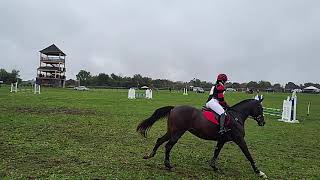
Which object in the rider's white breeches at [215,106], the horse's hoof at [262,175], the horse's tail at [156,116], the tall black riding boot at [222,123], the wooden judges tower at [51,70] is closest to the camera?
the horse's hoof at [262,175]

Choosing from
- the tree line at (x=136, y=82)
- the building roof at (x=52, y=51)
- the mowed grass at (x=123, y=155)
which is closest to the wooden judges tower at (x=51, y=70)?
the building roof at (x=52, y=51)

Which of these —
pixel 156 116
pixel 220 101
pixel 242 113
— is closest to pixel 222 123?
pixel 220 101

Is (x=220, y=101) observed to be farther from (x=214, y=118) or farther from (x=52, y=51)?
(x=52, y=51)

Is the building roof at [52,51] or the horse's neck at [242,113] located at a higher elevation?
the building roof at [52,51]

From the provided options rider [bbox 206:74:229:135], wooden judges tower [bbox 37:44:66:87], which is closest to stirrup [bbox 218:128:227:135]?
rider [bbox 206:74:229:135]

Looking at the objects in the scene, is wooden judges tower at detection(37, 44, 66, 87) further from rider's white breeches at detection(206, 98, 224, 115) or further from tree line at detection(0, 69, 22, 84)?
rider's white breeches at detection(206, 98, 224, 115)

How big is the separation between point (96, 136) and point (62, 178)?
19.7 feet

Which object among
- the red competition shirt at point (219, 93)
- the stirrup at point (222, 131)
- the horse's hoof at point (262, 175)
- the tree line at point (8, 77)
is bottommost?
the horse's hoof at point (262, 175)

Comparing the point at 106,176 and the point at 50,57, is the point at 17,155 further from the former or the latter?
the point at 50,57

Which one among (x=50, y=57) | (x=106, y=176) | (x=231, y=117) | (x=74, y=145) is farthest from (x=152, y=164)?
(x=50, y=57)

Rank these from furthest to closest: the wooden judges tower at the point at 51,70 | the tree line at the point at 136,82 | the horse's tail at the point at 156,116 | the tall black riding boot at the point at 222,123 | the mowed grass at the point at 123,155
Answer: the tree line at the point at 136,82 < the wooden judges tower at the point at 51,70 < the horse's tail at the point at 156,116 < the tall black riding boot at the point at 222,123 < the mowed grass at the point at 123,155

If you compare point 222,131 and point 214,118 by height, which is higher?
point 214,118

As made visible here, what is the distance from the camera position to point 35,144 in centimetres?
1080

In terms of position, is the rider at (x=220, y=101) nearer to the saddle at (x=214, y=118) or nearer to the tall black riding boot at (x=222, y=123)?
the tall black riding boot at (x=222, y=123)
